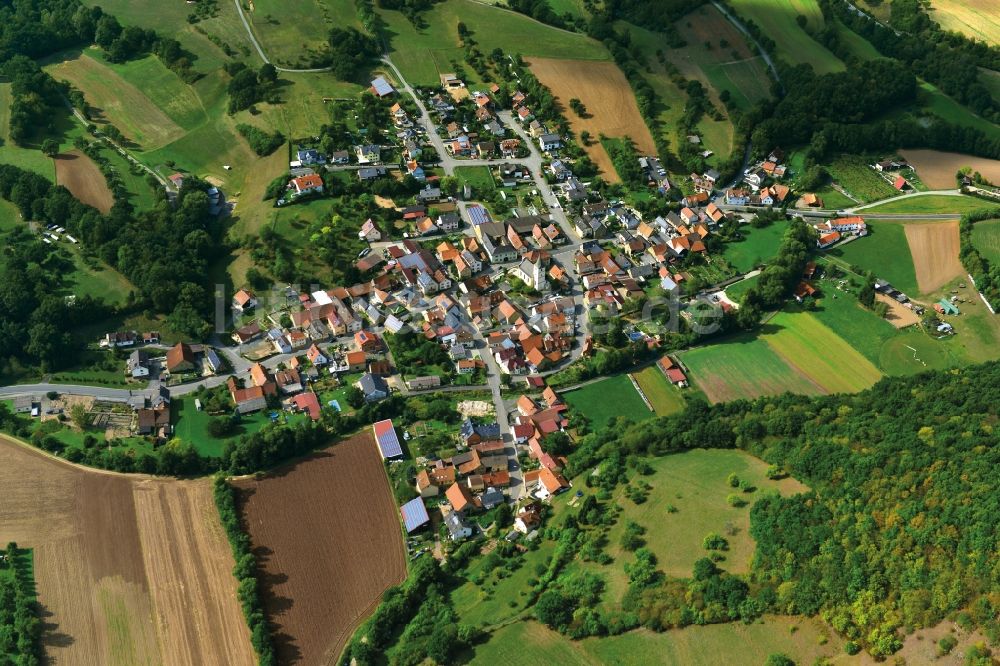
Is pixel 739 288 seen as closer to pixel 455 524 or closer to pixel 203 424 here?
pixel 455 524

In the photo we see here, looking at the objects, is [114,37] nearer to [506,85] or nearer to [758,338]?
[506,85]

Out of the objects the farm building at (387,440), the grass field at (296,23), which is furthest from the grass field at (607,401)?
the grass field at (296,23)

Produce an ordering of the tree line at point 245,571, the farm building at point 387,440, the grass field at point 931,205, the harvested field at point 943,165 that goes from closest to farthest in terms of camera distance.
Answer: the tree line at point 245,571 → the farm building at point 387,440 → the grass field at point 931,205 → the harvested field at point 943,165

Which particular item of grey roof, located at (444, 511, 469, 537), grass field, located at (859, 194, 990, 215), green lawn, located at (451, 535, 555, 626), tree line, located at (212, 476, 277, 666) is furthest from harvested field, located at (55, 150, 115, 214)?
grass field, located at (859, 194, 990, 215)

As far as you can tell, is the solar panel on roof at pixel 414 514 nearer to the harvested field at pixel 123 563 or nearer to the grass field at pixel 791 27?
the harvested field at pixel 123 563

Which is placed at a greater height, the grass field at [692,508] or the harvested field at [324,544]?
the grass field at [692,508]

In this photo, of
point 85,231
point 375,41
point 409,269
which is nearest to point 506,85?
point 375,41
